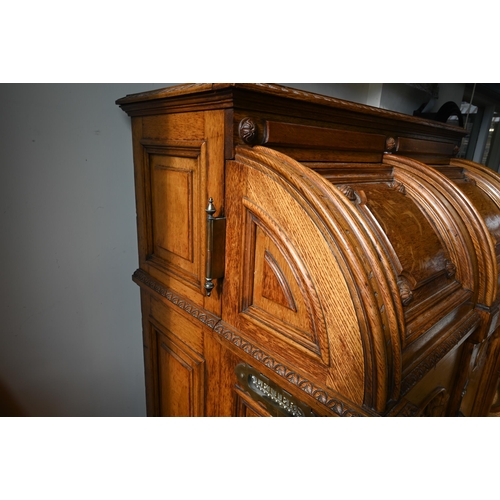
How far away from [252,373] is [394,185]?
0.82m

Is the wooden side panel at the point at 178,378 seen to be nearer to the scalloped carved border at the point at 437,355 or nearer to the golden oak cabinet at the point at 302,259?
the golden oak cabinet at the point at 302,259

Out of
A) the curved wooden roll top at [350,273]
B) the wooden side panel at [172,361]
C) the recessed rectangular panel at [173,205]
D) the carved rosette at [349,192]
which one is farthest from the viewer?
the wooden side panel at [172,361]

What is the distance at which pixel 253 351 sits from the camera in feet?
3.01

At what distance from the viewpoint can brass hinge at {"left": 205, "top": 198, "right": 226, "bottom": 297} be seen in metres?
0.92

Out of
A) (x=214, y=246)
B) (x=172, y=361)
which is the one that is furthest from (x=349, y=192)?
(x=172, y=361)

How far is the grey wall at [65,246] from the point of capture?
112 centimetres

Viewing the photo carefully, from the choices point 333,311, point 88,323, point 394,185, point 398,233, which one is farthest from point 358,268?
point 88,323

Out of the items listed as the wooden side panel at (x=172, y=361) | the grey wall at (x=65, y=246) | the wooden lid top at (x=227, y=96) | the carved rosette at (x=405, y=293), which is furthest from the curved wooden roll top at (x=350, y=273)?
the grey wall at (x=65, y=246)

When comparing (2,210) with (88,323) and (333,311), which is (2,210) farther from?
(333,311)

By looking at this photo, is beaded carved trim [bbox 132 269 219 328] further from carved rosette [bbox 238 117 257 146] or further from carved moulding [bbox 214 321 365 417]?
carved rosette [bbox 238 117 257 146]

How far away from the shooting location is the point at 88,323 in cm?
143

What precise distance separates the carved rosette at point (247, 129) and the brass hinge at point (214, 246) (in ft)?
0.60

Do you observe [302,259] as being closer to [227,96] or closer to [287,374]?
[287,374]

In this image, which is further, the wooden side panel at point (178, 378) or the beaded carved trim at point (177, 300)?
the wooden side panel at point (178, 378)
